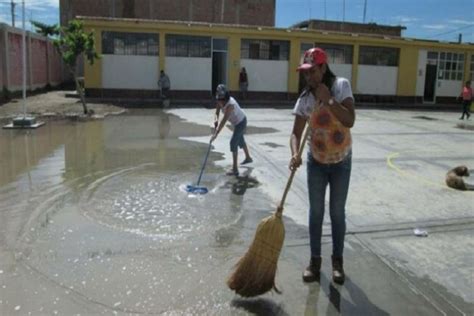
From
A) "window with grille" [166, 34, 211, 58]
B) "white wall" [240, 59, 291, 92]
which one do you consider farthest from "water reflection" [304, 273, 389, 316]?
"white wall" [240, 59, 291, 92]

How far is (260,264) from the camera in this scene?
12.3 ft

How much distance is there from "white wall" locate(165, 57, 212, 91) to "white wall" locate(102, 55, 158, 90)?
83 centimetres

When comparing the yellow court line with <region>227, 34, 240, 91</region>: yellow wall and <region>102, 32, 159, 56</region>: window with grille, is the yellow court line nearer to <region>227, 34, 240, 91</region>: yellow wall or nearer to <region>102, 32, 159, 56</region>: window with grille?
<region>227, 34, 240, 91</region>: yellow wall

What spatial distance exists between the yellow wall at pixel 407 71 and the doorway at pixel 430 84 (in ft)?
4.53

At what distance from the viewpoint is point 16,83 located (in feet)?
70.3

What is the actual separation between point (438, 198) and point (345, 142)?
3.66 meters

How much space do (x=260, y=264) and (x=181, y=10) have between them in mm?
35509

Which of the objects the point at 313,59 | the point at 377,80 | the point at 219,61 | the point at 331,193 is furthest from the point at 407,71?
the point at 313,59

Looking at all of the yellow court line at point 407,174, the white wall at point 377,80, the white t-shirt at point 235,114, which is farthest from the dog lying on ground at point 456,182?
the white wall at point 377,80

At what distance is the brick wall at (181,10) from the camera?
34344 mm

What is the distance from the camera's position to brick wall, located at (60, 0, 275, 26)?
34344mm

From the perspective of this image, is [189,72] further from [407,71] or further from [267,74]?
[407,71]

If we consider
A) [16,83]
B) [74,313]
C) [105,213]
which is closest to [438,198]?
[105,213]

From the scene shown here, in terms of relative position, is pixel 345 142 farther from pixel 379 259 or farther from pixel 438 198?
pixel 438 198
